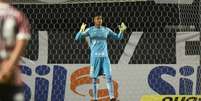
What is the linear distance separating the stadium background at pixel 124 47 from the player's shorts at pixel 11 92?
6663mm

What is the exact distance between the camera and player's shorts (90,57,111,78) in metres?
9.64

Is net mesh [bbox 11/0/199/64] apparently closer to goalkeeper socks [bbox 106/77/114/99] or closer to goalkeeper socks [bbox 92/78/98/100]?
goalkeeper socks [bbox 92/78/98/100]

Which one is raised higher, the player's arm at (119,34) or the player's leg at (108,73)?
the player's arm at (119,34)

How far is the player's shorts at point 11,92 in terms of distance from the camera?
Result: 3621mm

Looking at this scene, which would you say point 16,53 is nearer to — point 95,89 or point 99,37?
point 99,37

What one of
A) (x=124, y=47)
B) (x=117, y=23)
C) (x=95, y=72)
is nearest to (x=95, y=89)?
(x=95, y=72)

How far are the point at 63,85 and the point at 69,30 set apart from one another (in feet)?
3.02

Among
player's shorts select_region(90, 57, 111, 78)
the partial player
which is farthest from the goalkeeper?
the partial player

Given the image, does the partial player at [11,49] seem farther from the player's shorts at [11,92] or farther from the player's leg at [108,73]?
the player's leg at [108,73]

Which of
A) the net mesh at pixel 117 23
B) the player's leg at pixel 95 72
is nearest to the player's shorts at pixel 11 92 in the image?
the player's leg at pixel 95 72

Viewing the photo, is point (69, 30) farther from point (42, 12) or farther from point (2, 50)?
point (2, 50)

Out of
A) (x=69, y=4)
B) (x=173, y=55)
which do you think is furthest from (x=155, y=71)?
(x=69, y=4)

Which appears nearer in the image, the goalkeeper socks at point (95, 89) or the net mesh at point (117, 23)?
the goalkeeper socks at point (95, 89)

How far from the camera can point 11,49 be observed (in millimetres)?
3709
